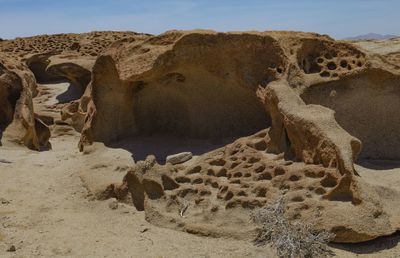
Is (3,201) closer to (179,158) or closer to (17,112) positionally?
(179,158)

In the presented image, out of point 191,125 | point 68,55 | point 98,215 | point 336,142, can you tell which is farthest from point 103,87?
point 68,55

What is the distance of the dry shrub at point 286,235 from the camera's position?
340cm

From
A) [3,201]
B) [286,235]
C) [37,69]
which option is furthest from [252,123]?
[37,69]

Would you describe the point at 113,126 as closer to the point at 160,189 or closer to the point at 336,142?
the point at 160,189

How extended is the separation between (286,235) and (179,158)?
6.29ft

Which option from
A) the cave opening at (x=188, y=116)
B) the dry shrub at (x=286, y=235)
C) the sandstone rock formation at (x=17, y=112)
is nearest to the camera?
the dry shrub at (x=286, y=235)

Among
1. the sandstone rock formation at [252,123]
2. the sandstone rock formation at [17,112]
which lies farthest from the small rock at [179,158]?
the sandstone rock formation at [17,112]

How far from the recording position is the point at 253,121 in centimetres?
562

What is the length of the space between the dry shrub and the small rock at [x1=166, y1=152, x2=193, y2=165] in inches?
57.7

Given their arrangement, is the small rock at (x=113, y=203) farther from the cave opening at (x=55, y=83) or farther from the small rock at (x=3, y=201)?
the cave opening at (x=55, y=83)

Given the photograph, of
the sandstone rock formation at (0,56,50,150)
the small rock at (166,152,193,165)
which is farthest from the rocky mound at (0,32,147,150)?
the small rock at (166,152,193,165)

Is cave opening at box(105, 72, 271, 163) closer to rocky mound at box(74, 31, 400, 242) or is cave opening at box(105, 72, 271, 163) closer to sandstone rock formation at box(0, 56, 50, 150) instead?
rocky mound at box(74, 31, 400, 242)

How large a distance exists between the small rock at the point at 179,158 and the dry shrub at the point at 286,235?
147 centimetres

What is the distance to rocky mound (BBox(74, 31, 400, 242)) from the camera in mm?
3928
